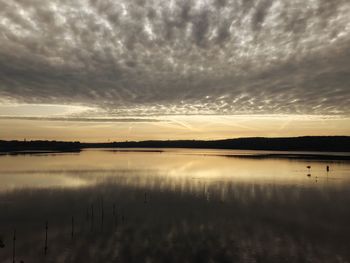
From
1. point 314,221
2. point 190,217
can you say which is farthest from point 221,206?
point 314,221

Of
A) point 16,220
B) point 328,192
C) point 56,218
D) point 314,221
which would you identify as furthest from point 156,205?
point 328,192

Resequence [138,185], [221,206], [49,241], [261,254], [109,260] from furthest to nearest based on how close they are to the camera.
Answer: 1. [138,185]
2. [221,206]
3. [49,241]
4. [261,254]
5. [109,260]

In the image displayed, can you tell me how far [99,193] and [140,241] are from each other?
21094mm

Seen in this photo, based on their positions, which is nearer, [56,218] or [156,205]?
[56,218]

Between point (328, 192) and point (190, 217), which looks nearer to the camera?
point (190, 217)

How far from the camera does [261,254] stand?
2120 cm

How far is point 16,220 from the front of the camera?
28.5 meters

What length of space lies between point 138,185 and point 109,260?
31.9 metres

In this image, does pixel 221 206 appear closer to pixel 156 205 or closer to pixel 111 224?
pixel 156 205

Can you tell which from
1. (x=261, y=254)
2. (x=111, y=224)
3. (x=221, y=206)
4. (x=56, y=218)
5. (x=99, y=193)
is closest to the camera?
(x=261, y=254)

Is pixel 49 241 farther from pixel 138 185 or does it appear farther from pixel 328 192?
pixel 328 192

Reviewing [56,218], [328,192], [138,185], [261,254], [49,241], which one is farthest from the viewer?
[138,185]

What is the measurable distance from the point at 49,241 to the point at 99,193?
19.9 metres

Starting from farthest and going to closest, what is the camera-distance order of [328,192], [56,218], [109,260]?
[328,192] → [56,218] → [109,260]
